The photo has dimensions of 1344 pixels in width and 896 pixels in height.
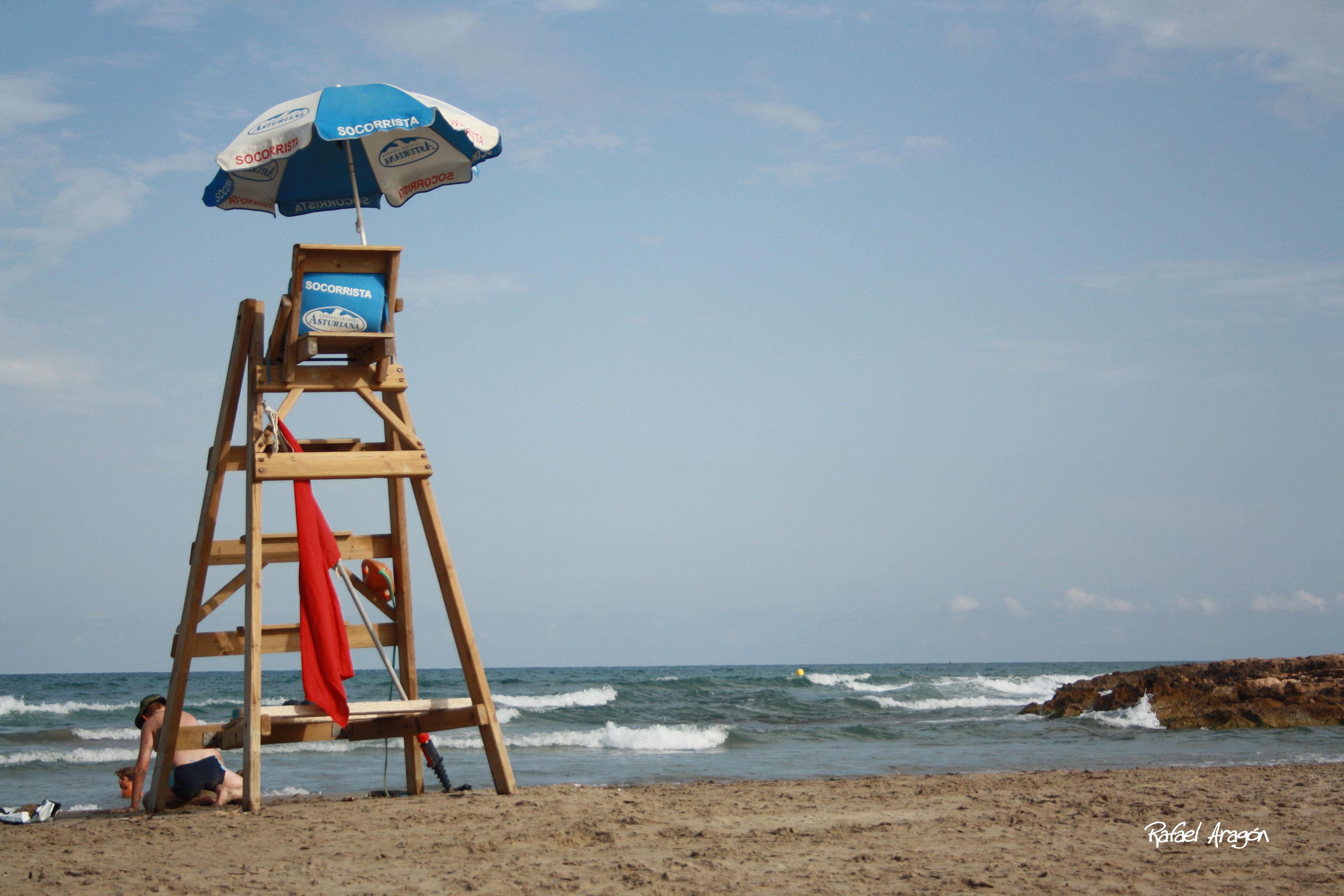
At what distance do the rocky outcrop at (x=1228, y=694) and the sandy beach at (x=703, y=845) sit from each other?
31.7 feet

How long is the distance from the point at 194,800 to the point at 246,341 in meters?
3.28

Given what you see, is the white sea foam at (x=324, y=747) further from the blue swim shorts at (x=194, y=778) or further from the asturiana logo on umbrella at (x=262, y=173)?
the asturiana logo on umbrella at (x=262, y=173)

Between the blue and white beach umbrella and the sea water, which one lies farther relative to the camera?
the sea water

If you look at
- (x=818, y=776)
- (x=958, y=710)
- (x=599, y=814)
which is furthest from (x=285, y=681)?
(x=599, y=814)

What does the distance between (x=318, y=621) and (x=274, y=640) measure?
18.8 inches

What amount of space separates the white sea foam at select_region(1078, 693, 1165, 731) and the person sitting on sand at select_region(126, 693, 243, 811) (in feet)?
47.0

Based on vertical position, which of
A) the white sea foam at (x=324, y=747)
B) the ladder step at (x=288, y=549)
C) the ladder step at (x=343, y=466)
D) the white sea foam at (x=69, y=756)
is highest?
the ladder step at (x=343, y=466)

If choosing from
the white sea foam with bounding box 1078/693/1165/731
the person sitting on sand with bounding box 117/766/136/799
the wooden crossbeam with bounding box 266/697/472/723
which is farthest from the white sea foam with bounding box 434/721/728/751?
the wooden crossbeam with bounding box 266/697/472/723

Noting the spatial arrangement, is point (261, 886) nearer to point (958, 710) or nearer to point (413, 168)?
point (413, 168)

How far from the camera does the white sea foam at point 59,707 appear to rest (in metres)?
25.8

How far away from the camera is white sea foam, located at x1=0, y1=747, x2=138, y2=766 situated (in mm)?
13812

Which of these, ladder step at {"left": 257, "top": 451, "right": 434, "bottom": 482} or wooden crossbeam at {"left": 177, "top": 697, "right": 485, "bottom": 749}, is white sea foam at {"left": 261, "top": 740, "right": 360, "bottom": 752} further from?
ladder step at {"left": 257, "top": 451, "right": 434, "bottom": 482}

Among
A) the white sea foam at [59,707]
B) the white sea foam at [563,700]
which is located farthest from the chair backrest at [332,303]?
the white sea foam at [59,707]

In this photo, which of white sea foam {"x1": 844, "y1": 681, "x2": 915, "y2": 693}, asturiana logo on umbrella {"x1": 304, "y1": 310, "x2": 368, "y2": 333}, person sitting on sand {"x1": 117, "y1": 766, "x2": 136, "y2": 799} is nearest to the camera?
asturiana logo on umbrella {"x1": 304, "y1": 310, "x2": 368, "y2": 333}
